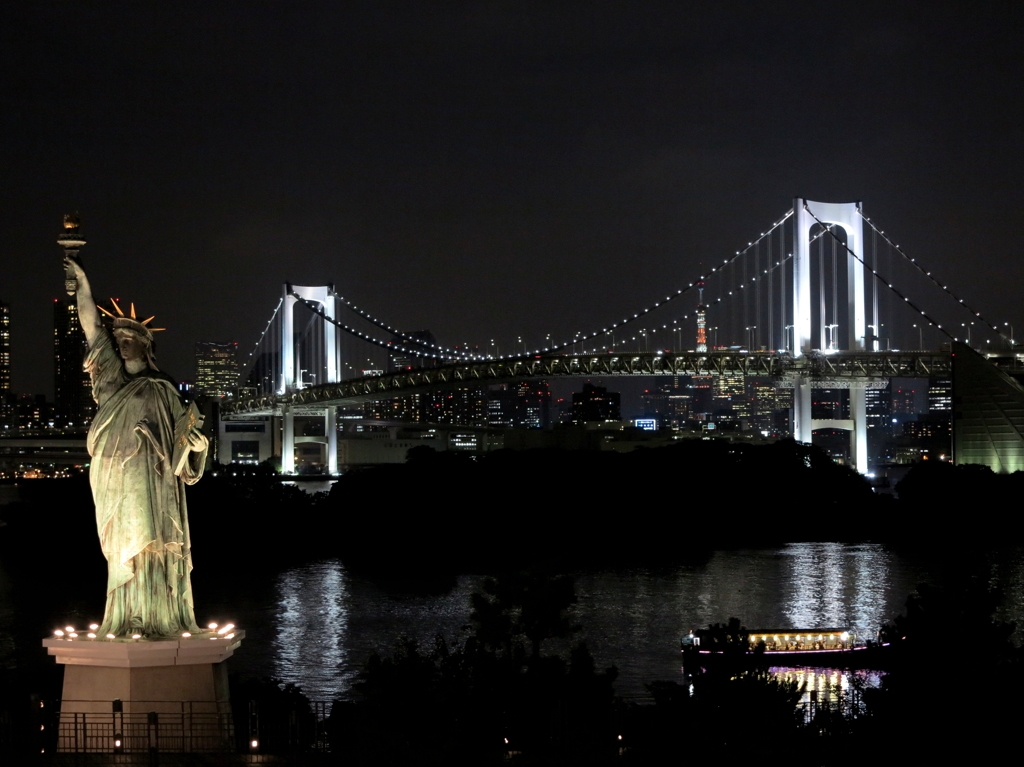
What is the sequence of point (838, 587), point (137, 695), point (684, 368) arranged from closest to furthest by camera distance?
point (137, 695) → point (838, 587) → point (684, 368)

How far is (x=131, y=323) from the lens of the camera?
6.04 meters

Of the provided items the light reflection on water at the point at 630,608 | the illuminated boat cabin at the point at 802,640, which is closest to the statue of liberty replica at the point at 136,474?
the light reflection on water at the point at 630,608

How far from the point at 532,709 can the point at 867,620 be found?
1053 cm

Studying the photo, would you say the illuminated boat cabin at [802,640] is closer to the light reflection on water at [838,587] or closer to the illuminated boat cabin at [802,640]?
the illuminated boat cabin at [802,640]

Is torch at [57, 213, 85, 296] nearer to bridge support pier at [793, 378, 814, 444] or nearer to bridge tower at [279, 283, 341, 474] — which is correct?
bridge support pier at [793, 378, 814, 444]

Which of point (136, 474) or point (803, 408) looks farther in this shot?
point (803, 408)

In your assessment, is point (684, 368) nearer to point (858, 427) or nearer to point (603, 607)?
point (858, 427)

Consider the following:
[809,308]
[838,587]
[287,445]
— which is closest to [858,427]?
[809,308]

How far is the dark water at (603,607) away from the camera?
1511cm

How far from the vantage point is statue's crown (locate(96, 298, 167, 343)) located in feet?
19.8

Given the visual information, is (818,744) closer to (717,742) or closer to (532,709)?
(717,742)

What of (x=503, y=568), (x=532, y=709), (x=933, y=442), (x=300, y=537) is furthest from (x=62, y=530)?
(x=933, y=442)

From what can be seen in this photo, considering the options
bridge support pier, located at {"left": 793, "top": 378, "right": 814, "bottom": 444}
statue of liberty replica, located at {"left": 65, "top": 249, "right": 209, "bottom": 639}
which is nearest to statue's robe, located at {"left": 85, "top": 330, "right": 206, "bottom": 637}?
statue of liberty replica, located at {"left": 65, "top": 249, "right": 209, "bottom": 639}

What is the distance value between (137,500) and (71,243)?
1149mm
